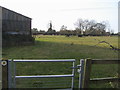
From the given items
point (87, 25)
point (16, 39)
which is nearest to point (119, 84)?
point (16, 39)

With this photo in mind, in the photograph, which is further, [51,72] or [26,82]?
[51,72]

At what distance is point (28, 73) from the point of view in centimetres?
549

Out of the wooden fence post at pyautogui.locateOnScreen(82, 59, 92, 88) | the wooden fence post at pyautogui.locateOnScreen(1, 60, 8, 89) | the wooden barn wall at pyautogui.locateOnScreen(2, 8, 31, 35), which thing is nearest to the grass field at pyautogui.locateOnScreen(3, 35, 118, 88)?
the wooden fence post at pyautogui.locateOnScreen(82, 59, 92, 88)

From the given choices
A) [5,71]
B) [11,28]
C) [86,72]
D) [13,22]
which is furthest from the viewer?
[13,22]

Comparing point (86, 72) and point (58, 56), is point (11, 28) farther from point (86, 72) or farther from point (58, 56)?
point (86, 72)

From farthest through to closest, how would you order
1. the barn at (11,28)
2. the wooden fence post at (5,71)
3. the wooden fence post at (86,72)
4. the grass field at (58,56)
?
the barn at (11,28) → the grass field at (58,56) → the wooden fence post at (86,72) → the wooden fence post at (5,71)

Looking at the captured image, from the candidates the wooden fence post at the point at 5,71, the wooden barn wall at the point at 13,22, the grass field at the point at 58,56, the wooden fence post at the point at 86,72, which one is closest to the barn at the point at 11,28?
the wooden barn wall at the point at 13,22

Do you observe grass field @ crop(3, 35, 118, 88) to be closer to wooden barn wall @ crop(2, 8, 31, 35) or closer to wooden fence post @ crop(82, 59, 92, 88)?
wooden fence post @ crop(82, 59, 92, 88)

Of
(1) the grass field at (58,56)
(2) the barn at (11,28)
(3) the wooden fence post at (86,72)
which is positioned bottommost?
(1) the grass field at (58,56)

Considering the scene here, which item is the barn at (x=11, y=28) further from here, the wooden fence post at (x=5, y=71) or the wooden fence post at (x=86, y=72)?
the wooden fence post at (x=86, y=72)

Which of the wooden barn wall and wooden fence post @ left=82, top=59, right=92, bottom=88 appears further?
the wooden barn wall

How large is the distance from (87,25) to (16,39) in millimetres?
68167

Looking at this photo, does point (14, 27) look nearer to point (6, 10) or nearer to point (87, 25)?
point (6, 10)

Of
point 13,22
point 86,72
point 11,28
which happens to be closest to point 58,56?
point 86,72
